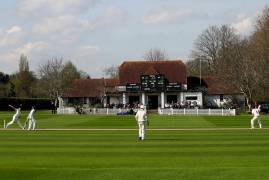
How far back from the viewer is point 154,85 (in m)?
94.9

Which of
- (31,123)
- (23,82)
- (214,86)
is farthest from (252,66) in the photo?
(23,82)

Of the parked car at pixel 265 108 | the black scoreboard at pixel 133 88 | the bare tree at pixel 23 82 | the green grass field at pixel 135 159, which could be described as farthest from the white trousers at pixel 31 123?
the bare tree at pixel 23 82

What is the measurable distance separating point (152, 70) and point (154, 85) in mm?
2722

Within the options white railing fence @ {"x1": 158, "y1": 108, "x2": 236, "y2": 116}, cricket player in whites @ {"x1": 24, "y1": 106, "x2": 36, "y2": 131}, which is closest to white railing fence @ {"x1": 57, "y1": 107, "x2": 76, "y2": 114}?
white railing fence @ {"x1": 158, "y1": 108, "x2": 236, "y2": 116}

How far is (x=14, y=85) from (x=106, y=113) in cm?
5557

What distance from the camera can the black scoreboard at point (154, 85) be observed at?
3733 inches

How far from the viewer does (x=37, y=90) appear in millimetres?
120000

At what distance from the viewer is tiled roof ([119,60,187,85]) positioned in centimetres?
9606

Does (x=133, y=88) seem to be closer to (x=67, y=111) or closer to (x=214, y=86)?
(x=214, y=86)

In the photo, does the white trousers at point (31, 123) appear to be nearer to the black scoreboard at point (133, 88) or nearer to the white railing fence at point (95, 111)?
the white railing fence at point (95, 111)

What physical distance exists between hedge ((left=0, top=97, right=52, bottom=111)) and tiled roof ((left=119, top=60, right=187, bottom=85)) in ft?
59.2

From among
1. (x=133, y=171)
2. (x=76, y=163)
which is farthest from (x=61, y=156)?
(x=133, y=171)

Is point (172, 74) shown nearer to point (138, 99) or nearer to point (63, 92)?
point (138, 99)

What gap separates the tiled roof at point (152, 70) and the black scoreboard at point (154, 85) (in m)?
0.84
